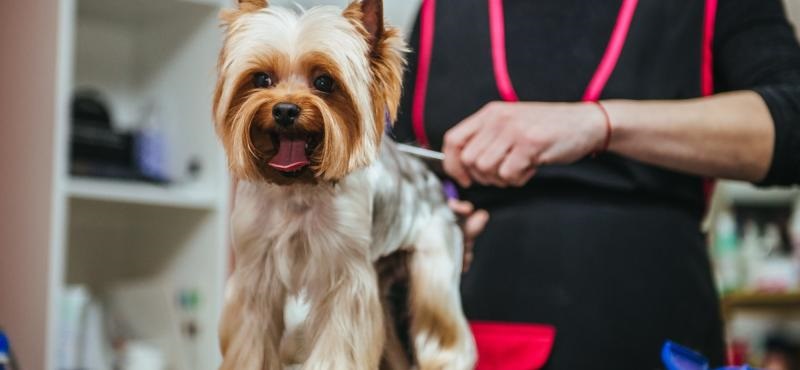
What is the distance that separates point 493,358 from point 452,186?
0.15 meters

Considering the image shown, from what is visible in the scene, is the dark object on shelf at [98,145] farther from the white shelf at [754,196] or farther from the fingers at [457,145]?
the white shelf at [754,196]

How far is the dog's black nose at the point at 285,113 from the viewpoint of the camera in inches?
18.1

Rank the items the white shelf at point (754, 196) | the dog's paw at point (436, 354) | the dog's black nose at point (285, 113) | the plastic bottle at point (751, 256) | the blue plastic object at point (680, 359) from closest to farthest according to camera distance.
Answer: the dog's black nose at point (285, 113)
the dog's paw at point (436, 354)
the blue plastic object at point (680, 359)
the plastic bottle at point (751, 256)
the white shelf at point (754, 196)

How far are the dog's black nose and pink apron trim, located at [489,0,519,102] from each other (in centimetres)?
44

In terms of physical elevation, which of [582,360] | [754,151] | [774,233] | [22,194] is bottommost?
[774,233]

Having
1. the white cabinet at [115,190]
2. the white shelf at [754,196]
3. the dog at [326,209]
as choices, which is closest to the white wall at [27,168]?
the white cabinet at [115,190]

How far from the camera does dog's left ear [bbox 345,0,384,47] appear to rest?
480 mm

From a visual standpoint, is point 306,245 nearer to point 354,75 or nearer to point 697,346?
point 354,75

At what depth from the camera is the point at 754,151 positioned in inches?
35.7

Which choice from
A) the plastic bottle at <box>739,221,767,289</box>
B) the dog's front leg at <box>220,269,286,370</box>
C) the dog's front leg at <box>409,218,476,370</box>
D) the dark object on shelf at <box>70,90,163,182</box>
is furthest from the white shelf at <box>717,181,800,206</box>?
the dog's front leg at <box>220,269,286,370</box>

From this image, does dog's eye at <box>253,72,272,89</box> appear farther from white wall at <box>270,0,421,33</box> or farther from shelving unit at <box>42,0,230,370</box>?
shelving unit at <box>42,0,230,370</box>

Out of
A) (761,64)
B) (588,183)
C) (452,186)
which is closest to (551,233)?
(588,183)

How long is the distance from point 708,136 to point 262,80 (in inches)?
22.0

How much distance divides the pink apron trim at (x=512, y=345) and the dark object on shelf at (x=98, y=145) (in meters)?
1.05
